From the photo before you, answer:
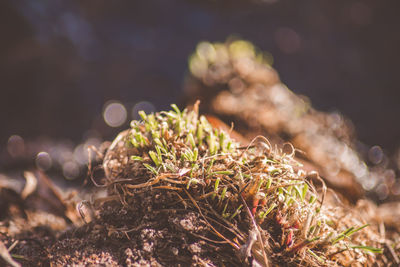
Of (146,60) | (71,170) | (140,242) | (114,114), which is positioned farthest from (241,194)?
(146,60)

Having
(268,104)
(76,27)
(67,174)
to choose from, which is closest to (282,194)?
(268,104)

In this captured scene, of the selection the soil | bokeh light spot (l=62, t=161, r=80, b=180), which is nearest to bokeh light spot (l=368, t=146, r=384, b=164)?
the soil

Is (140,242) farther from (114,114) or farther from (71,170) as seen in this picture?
(114,114)

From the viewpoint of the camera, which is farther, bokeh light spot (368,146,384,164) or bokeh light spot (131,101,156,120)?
bokeh light spot (131,101,156,120)

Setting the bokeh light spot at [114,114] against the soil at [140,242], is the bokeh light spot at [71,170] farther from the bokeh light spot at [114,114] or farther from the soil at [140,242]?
the soil at [140,242]

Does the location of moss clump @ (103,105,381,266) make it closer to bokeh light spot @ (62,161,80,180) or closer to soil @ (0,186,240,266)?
soil @ (0,186,240,266)

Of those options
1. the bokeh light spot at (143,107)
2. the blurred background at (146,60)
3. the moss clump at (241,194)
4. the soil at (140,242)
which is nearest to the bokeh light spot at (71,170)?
the blurred background at (146,60)

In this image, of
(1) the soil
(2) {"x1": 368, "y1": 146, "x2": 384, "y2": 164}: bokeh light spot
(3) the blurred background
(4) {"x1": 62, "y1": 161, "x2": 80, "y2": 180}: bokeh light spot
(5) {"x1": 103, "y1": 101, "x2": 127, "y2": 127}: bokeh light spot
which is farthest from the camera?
(5) {"x1": 103, "y1": 101, "x2": 127, "y2": 127}: bokeh light spot
